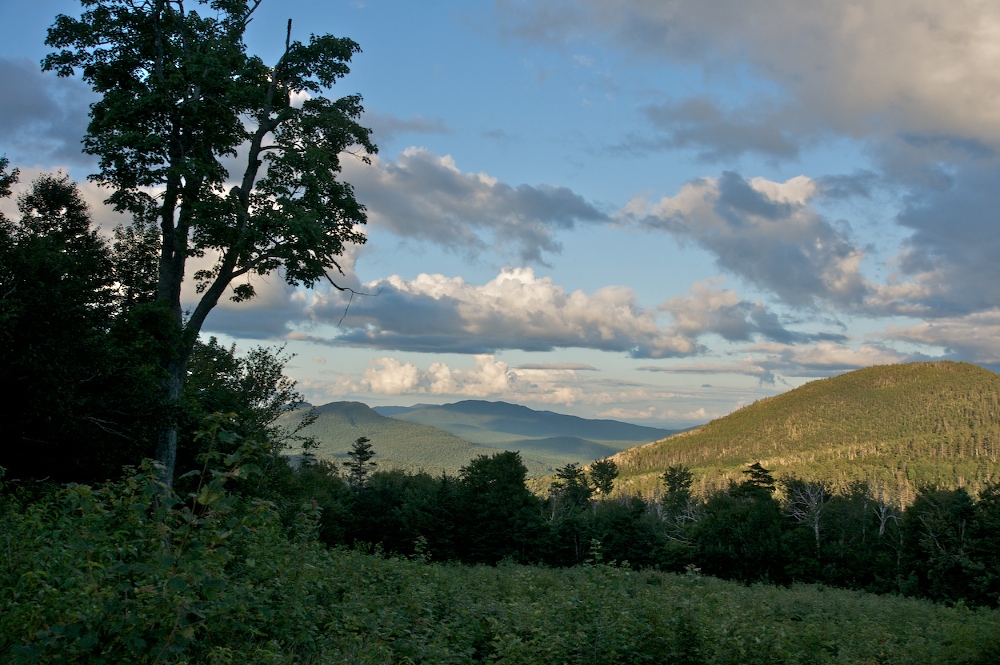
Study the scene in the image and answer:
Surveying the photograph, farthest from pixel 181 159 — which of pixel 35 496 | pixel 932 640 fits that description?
Answer: pixel 932 640

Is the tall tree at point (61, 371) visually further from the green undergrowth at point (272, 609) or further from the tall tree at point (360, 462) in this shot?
the tall tree at point (360, 462)

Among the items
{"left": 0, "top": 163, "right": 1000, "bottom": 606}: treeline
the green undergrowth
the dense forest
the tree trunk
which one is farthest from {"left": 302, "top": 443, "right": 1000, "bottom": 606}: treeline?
the green undergrowth

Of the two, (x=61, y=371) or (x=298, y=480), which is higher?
(x=61, y=371)

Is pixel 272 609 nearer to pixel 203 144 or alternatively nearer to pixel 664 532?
pixel 203 144

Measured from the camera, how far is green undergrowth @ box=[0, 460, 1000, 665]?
4559mm

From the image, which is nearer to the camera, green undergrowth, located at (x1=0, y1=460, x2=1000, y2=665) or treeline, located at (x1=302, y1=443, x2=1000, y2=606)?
green undergrowth, located at (x1=0, y1=460, x2=1000, y2=665)

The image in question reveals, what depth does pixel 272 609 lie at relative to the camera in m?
7.07

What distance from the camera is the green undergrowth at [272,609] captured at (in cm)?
456

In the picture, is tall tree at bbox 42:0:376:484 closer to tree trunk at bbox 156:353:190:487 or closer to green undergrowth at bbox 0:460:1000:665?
tree trunk at bbox 156:353:190:487

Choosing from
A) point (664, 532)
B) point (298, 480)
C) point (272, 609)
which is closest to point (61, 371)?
point (272, 609)

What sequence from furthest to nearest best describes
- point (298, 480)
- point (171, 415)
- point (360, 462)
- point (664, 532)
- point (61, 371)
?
point (360, 462)
point (664, 532)
point (298, 480)
point (171, 415)
point (61, 371)

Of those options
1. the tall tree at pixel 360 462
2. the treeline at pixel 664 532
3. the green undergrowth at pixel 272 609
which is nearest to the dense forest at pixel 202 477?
the green undergrowth at pixel 272 609

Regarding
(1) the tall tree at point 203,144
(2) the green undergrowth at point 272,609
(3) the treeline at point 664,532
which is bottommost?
(3) the treeline at point 664,532

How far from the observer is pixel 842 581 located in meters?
60.5
